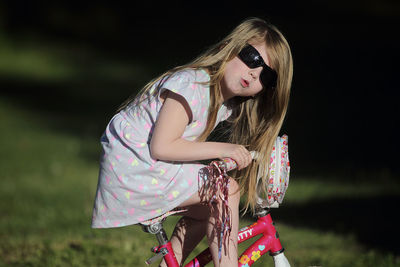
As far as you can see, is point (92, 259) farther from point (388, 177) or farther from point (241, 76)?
point (388, 177)

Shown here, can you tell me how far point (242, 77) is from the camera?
2.81 metres

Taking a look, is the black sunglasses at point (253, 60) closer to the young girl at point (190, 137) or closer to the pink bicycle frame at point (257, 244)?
A: the young girl at point (190, 137)

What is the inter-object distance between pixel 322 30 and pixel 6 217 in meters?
9.95

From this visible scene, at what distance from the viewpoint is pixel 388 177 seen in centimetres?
686

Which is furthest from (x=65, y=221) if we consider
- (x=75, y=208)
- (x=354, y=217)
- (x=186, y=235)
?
(x=186, y=235)

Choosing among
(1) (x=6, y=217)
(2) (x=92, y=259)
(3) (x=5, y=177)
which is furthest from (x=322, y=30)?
(2) (x=92, y=259)

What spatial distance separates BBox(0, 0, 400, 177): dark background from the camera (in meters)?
8.42

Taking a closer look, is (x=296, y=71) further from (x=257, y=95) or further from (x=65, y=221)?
(x=257, y=95)

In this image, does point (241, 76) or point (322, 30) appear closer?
point (241, 76)

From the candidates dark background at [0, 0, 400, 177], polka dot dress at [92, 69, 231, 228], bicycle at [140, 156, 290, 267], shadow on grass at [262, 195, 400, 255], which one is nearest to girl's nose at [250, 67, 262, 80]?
polka dot dress at [92, 69, 231, 228]

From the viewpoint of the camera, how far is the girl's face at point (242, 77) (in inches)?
110

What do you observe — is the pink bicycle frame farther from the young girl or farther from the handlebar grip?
the handlebar grip

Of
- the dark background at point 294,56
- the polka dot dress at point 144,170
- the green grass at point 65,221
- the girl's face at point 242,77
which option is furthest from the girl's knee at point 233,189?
the dark background at point 294,56

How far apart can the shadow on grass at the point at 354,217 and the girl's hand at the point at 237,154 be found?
2.54 metres
